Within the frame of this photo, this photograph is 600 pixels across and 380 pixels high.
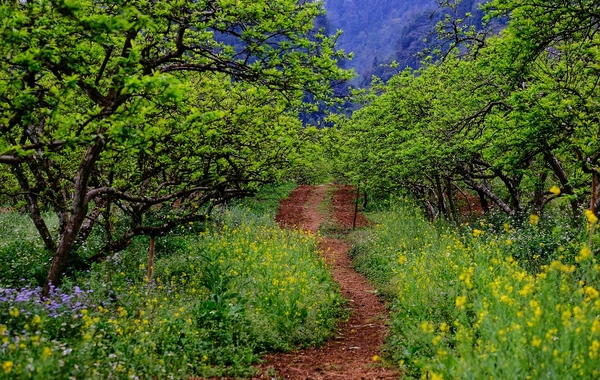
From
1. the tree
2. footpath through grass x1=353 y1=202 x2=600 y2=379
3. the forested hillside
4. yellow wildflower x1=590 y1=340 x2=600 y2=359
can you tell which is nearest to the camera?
yellow wildflower x1=590 y1=340 x2=600 y2=359

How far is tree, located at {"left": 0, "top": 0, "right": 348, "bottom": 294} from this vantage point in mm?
4750

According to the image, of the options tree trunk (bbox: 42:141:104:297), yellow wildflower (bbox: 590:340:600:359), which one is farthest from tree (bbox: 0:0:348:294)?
yellow wildflower (bbox: 590:340:600:359)

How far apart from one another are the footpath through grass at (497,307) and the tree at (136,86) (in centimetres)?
376

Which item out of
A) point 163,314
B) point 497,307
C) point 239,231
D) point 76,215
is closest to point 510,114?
point 497,307

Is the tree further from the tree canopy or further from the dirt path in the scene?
the tree canopy

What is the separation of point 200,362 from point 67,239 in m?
2.73

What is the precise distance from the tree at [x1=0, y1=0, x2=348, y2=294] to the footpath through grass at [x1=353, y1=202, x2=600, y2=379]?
376cm

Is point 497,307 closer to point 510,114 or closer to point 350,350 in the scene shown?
point 350,350

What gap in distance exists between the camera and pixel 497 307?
5023 mm

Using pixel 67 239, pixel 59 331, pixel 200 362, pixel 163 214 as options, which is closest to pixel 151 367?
pixel 200 362

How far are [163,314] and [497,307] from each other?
4406 mm

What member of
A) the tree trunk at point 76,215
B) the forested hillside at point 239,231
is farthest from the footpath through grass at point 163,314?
the tree trunk at point 76,215

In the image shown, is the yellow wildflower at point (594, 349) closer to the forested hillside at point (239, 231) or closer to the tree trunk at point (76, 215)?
the forested hillside at point (239, 231)

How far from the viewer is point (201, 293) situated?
318 inches
